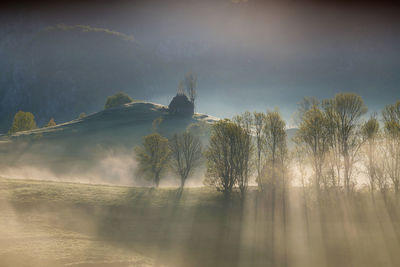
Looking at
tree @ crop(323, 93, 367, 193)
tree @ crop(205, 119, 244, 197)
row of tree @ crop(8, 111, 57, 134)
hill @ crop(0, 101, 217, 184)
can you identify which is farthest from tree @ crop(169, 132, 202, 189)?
row of tree @ crop(8, 111, 57, 134)

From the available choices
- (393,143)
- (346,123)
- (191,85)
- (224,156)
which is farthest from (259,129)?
(191,85)

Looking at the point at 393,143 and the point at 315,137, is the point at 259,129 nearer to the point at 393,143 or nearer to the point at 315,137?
the point at 315,137

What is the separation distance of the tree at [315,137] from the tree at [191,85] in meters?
126

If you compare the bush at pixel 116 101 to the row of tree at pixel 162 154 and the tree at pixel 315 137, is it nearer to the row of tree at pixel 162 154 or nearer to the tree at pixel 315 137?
the row of tree at pixel 162 154

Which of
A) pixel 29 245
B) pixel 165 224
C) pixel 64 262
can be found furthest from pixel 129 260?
pixel 165 224

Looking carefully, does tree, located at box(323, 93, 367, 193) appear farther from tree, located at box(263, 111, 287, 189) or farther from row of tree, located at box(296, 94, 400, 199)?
tree, located at box(263, 111, 287, 189)

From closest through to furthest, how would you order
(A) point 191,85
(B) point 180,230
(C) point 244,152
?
(B) point 180,230, (C) point 244,152, (A) point 191,85

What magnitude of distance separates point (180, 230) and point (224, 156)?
665 inches

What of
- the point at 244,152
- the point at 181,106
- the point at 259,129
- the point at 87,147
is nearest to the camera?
the point at 244,152

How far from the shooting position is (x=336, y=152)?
156 feet

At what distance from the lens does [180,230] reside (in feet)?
116

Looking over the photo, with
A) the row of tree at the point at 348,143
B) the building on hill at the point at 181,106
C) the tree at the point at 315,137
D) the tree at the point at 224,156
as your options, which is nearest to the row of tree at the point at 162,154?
the tree at the point at 224,156

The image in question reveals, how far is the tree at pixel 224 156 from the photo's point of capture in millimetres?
47094

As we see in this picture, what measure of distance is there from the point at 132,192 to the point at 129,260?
78.7ft
